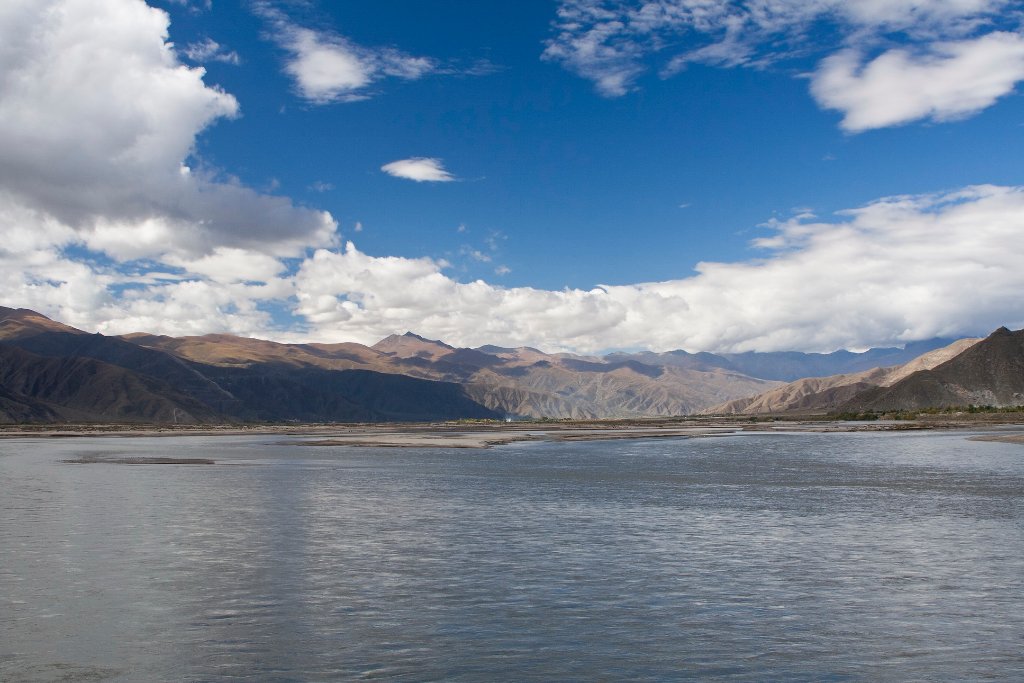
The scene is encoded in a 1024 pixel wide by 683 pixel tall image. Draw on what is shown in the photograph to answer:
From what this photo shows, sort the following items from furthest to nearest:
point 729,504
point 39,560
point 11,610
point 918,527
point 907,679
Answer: point 729,504 → point 918,527 → point 39,560 → point 11,610 → point 907,679

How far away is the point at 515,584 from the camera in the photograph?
21906mm

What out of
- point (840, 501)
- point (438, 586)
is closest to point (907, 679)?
point (438, 586)

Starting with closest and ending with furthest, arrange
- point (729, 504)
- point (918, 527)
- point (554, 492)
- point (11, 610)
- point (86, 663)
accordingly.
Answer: point (86, 663) → point (11, 610) → point (918, 527) → point (729, 504) → point (554, 492)

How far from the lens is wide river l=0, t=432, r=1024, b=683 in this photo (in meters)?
15.4

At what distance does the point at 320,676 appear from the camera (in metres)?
14.5

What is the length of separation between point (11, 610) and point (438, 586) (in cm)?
1015

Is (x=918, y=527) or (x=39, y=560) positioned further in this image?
(x=918, y=527)

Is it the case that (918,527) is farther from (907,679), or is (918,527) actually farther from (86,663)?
(86,663)

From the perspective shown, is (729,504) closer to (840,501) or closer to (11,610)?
(840,501)

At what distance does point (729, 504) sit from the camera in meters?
39.7

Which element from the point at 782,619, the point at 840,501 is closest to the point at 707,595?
the point at 782,619

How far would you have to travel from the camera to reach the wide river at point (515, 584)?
50.5 ft

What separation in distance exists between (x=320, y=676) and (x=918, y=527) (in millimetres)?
25524

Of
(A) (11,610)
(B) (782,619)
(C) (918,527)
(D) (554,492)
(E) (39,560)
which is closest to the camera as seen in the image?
(B) (782,619)
